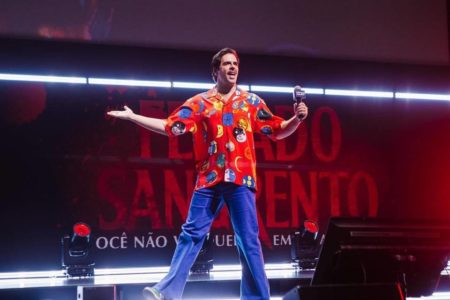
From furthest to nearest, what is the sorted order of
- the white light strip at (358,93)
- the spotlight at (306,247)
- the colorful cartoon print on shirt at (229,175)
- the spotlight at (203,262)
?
the white light strip at (358,93) → the spotlight at (306,247) → the spotlight at (203,262) → the colorful cartoon print on shirt at (229,175)

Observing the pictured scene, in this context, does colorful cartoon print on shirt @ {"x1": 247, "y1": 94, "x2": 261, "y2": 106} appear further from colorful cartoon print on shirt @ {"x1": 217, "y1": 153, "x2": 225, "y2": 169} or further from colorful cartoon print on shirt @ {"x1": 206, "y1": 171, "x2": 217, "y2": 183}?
colorful cartoon print on shirt @ {"x1": 206, "y1": 171, "x2": 217, "y2": 183}

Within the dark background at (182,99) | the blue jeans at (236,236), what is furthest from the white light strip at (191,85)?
the blue jeans at (236,236)

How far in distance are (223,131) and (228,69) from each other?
0.45 metres

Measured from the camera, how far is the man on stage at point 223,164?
363 centimetres

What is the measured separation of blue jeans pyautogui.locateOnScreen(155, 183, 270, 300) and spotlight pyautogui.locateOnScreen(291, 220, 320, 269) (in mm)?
1902

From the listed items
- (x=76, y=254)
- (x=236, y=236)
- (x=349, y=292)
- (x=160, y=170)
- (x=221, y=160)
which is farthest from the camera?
(x=160, y=170)

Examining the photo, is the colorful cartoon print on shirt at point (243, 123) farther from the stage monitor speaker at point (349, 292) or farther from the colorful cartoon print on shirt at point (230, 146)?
the stage monitor speaker at point (349, 292)

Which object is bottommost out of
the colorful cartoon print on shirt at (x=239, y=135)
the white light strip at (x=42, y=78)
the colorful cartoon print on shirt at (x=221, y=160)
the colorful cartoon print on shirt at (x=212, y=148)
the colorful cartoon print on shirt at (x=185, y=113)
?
the colorful cartoon print on shirt at (x=221, y=160)

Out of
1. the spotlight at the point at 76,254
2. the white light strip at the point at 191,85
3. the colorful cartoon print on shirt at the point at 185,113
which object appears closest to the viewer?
the colorful cartoon print on shirt at the point at 185,113

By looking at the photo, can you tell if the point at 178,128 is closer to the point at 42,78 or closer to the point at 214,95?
the point at 214,95

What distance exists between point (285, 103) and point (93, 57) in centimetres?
221

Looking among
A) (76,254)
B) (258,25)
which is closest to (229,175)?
(76,254)

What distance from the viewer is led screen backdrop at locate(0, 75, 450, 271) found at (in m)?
5.54

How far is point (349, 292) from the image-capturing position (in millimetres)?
2139
